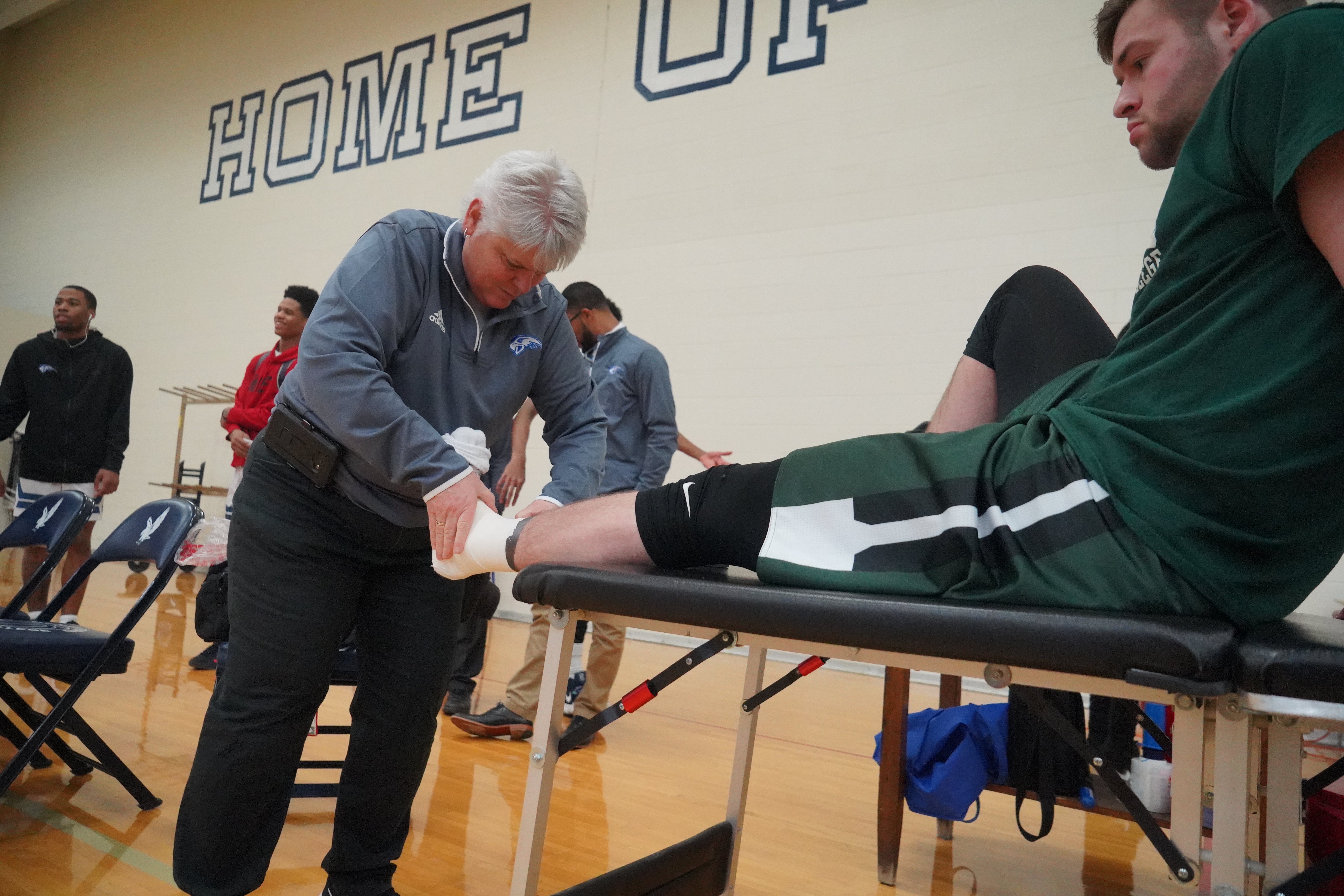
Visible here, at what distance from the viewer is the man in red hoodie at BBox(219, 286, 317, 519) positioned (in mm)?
3619

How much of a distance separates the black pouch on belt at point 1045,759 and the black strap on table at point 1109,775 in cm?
45

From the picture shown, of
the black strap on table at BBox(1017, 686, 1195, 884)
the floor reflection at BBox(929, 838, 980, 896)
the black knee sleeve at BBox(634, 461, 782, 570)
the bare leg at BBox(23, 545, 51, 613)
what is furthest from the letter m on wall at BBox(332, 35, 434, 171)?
the black strap on table at BBox(1017, 686, 1195, 884)

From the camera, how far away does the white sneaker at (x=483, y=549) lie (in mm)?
1113

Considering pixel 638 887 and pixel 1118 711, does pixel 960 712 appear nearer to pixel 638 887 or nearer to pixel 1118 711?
pixel 1118 711

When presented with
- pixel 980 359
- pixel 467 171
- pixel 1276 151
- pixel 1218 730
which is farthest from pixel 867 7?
pixel 1218 730

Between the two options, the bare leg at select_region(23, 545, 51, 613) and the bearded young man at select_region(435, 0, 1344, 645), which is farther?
the bare leg at select_region(23, 545, 51, 613)

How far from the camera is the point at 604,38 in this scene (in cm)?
554

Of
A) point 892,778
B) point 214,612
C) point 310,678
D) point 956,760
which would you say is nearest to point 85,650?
point 214,612

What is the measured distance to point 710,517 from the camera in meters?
1.00

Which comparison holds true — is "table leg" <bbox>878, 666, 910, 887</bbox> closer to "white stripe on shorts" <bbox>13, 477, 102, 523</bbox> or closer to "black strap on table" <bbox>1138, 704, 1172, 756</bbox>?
"black strap on table" <bbox>1138, 704, 1172, 756</bbox>

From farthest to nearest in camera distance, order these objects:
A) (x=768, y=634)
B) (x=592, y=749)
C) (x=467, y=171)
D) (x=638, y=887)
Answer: (x=467, y=171)
(x=592, y=749)
(x=638, y=887)
(x=768, y=634)

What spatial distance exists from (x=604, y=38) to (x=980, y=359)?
492 cm

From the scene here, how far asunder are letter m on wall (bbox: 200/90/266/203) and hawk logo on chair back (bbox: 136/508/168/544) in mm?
6222

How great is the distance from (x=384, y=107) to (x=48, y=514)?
5125 mm
